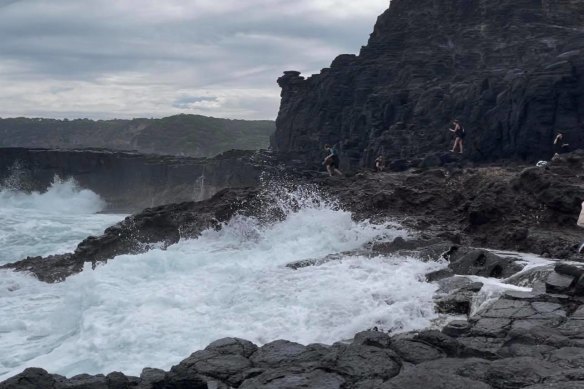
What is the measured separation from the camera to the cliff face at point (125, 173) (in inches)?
1458

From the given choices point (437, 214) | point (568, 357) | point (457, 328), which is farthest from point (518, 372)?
point (437, 214)

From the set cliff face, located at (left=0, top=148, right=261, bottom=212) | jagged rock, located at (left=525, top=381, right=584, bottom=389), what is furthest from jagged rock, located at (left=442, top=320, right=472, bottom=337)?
cliff face, located at (left=0, top=148, right=261, bottom=212)

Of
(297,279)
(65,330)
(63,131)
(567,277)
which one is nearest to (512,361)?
(567,277)

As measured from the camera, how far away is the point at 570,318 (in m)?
6.60

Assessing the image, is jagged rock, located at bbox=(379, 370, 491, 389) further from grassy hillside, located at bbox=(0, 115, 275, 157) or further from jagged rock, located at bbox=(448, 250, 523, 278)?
grassy hillside, located at bbox=(0, 115, 275, 157)

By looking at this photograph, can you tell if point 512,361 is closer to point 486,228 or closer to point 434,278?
point 434,278

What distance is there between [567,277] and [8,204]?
39401mm

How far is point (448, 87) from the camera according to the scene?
97.3 ft

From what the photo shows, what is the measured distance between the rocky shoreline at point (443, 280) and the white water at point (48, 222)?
455cm

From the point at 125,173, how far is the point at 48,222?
13833 millimetres

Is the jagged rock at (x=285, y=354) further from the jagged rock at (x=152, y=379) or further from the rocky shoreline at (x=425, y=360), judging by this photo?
the jagged rock at (x=152, y=379)

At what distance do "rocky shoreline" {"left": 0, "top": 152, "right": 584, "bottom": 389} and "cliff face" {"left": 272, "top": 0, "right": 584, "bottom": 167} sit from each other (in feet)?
26.9

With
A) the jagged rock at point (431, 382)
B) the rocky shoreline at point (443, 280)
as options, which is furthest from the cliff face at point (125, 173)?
the jagged rock at point (431, 382)

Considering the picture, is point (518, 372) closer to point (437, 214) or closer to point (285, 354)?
point (285, 354)
